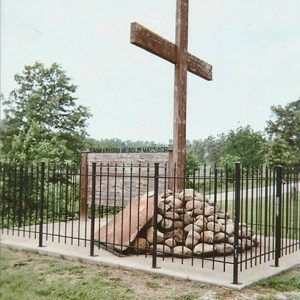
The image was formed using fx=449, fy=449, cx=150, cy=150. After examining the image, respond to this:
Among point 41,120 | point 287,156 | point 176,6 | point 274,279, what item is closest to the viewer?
point 274,279

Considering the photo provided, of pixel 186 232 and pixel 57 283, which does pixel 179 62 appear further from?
pixel 57 283

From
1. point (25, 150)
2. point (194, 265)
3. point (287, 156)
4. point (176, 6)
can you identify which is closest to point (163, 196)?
point (194, 265)

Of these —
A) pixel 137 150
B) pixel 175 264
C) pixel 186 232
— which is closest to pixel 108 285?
pixel 175 264

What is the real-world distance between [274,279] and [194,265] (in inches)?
49.5

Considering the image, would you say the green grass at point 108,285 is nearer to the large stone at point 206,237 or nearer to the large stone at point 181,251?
the large stone at point 181,251

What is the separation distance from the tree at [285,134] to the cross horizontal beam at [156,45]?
38.5 m

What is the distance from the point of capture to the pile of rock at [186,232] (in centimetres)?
767

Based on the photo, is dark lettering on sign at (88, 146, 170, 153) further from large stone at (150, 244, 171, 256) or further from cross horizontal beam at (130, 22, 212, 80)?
large stone at (150, 244, 171, 256)

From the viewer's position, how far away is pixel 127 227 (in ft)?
26.7

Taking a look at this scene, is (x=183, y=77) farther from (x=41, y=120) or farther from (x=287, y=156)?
(x=287, y=156)

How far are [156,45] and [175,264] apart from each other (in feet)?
14.5

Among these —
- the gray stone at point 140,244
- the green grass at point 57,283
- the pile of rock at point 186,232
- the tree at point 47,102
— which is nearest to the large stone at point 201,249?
the pile of rock at point 186,232

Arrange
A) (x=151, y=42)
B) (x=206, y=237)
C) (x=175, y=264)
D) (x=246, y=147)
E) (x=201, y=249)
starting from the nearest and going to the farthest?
(x=175, y=264) < (x=201, y=249) < (x=206, y=237) < (x=151, y=42) < (x=246, y=147)

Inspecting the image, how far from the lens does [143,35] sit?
8.79 meters
